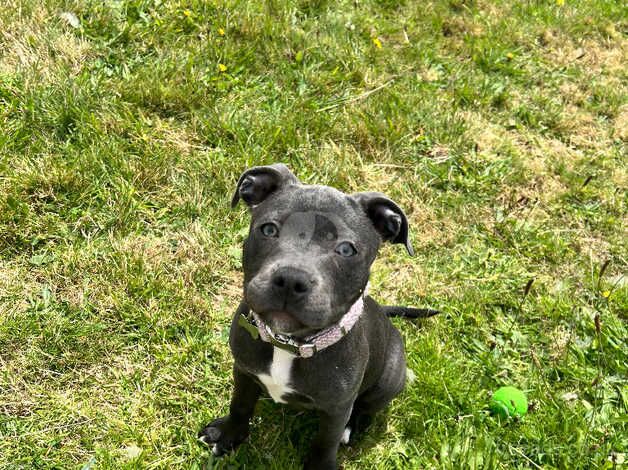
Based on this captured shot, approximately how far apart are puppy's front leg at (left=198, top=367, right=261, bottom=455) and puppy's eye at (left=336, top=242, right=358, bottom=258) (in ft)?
3.50

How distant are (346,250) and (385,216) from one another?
391 mm

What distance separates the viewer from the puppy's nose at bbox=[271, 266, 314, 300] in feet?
8.11

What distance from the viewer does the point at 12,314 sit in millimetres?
4090

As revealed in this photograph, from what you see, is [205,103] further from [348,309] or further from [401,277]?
[348,309]

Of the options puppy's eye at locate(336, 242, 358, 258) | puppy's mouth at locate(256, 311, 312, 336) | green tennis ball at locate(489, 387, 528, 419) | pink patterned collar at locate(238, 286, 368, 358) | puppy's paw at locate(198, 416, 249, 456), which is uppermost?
puppy's eye at locate(336, 242, 358, 258)

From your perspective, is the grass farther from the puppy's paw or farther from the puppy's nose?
the puppy's nose

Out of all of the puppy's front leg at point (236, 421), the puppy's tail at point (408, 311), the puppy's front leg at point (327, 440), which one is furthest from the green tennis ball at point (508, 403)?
the puppy's front leg at point (236, 421)

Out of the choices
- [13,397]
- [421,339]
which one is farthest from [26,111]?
[421,339]

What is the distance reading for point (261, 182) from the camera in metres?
3.06

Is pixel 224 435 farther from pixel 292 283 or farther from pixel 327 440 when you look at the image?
pixel 292 283

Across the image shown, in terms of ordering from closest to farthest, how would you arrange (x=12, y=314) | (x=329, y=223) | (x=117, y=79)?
1. (x=329, y=223)
2. (x=12, y=314)
3. (x=117, y=79)

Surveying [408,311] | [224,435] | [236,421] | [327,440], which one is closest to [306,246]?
[327,440]

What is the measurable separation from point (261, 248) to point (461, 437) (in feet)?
6.53

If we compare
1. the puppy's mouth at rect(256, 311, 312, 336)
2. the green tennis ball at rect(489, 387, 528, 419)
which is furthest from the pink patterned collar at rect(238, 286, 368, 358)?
the green tennis ball at rect(489, 387, 528, 419)
